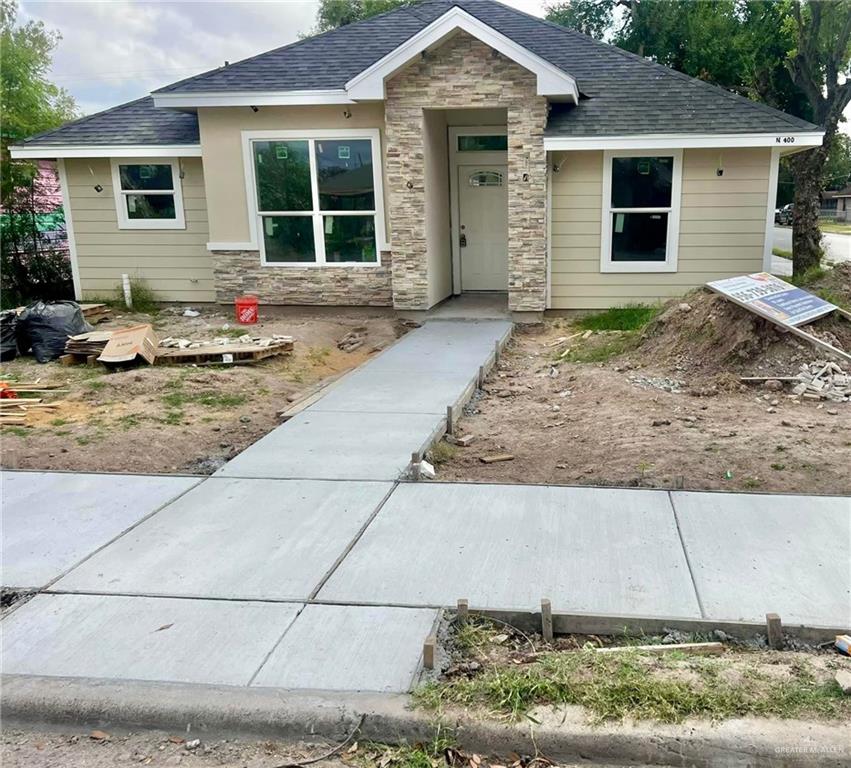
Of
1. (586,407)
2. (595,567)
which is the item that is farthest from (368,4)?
(595,567)

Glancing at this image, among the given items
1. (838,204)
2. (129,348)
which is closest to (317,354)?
(129,348)

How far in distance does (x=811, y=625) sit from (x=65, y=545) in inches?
162

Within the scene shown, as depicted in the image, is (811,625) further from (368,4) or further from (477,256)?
(368,4)

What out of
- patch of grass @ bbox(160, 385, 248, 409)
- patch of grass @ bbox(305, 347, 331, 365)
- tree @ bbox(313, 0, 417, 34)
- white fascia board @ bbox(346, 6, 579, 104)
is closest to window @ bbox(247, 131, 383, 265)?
white fascia board @ bbox(346, 6, 579, 104)

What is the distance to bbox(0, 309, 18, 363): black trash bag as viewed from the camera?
1003cm

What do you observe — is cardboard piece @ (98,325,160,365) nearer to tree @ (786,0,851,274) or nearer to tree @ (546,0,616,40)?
tree @ (786,0,851,274)

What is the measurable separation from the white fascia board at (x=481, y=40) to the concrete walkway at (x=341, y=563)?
23.7 ft

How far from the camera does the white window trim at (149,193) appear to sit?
525 inches

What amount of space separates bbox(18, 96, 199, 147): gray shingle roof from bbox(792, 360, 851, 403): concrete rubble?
33.5 feet

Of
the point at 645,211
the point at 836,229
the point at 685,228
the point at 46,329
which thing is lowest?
the point at 836,229

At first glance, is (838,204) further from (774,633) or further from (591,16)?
(774,633)

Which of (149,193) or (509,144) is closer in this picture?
(509,144)

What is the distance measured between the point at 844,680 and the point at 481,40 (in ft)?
32.6

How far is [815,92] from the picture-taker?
1464 centimetres
